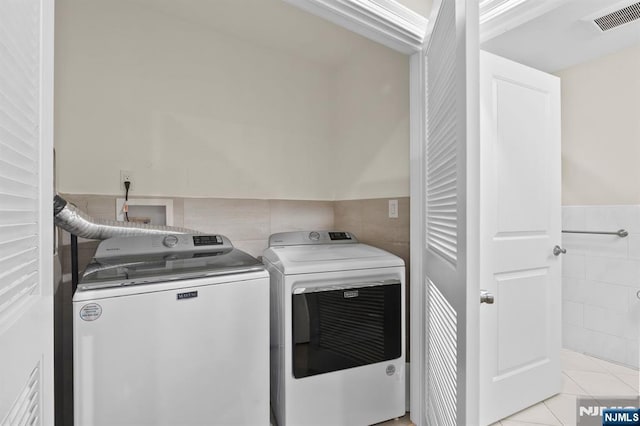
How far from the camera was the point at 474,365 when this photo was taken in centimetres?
84

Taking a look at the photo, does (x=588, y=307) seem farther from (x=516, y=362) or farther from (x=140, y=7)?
(x=140, y=7)

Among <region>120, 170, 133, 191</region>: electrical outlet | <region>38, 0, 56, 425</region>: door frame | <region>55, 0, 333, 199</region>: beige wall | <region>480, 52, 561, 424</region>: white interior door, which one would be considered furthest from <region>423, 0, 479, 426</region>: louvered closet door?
<region>120, 170, 133, 191</region>: electrical outlet

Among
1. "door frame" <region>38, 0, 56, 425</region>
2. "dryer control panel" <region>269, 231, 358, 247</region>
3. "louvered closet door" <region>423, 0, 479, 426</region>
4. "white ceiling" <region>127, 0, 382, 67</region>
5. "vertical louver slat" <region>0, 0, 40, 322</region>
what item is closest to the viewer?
"vertical louver slat" <region>0, 0, 40, 322</region>

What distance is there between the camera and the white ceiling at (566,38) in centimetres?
166

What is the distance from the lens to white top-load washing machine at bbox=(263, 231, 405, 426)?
1.48m

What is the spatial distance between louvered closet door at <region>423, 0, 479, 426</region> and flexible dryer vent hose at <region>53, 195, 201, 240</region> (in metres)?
1.27

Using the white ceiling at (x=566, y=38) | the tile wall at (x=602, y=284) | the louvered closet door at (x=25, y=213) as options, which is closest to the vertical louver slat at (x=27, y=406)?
the louvered closet door at (x=25, y=213)

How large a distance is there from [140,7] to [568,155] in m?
3.24

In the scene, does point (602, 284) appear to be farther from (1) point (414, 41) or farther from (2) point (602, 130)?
(1) point (414, 41)

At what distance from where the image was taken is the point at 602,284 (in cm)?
229

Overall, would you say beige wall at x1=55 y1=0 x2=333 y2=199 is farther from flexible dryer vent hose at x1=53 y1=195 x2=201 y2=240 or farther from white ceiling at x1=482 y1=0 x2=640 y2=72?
white ceiling at x1=482 y1=0 x2=640 y2=72

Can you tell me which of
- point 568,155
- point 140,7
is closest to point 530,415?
point 568,155

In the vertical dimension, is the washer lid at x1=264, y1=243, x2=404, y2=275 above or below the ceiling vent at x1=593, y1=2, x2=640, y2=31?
below

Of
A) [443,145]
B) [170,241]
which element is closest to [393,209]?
[443,145]
